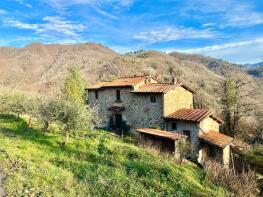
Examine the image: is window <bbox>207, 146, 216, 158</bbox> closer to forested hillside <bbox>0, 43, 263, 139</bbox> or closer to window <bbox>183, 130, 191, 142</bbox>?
window <bbox>183, 130, 191, 142</bbox>

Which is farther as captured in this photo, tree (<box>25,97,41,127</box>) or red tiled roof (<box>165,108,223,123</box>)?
red tiled roof (<box>165,108,223,123</box>)

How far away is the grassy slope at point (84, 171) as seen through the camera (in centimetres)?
1411

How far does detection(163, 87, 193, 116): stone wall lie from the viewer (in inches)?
1342

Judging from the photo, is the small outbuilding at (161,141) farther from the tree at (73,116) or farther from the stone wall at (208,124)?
the tree at (73,116)

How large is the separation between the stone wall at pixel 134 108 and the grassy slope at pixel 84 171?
11034 mm

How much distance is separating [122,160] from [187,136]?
38.6 ft

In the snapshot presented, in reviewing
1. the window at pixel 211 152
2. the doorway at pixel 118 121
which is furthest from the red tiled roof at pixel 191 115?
the doorway at pixel 118 121

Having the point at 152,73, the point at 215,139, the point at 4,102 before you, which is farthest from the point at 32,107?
the point at 152,73

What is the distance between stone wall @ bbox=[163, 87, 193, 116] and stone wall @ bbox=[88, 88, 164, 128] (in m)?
0.71

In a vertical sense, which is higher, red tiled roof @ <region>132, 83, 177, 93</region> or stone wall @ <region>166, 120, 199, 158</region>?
red tiled roof @ <region>132, 83, 177, 93</region>

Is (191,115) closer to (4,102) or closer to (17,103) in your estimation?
(17,103)

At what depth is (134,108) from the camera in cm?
3734

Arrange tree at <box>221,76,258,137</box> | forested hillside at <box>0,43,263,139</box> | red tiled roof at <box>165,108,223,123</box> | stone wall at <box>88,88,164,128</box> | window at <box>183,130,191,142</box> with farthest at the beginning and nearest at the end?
1. forested hillside at <box>0,43,263,139</box>
2. tree at <box>221,76,258,137</box>
3. stone wall at <box>88,88,164,128</box>
4. window at <box>183,130,191,142</box>
5. red tiled roof at <box>165,108,223,123</box>

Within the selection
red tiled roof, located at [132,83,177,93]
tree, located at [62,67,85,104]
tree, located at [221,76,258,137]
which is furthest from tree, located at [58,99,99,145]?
tree, located at [62,67,85,104]
